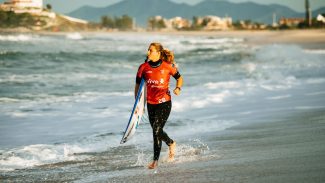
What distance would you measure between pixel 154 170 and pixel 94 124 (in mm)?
4152

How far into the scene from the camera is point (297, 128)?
25.8 feet

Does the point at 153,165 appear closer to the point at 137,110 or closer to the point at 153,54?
the point at 137,110

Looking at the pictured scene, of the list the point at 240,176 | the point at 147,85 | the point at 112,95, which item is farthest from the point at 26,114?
the point at 240,176

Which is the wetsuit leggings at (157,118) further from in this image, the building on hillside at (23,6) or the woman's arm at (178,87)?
the building on hillside at (23,6)

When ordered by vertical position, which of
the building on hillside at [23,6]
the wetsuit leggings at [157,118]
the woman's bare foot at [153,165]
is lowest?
the woman's bare foot at [153,165]

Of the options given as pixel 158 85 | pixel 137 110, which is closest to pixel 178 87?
pixel 158 85

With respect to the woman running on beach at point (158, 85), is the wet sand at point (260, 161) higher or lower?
lower

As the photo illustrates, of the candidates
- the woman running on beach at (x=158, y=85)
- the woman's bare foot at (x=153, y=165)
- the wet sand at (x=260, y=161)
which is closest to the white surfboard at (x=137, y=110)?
the woman running on beach at (x=158, y=85)

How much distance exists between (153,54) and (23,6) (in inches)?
6520

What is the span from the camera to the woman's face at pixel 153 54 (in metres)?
5.93

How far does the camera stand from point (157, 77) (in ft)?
20.0

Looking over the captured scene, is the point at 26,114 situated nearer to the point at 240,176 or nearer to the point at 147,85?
the point at 147,85

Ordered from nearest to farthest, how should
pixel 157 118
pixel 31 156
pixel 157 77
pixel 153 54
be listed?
1. pixel 153 54
2. pixel 157 77
3. pixel 157 118
4. pixel 31 156

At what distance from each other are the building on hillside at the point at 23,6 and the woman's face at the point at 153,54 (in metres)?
142
